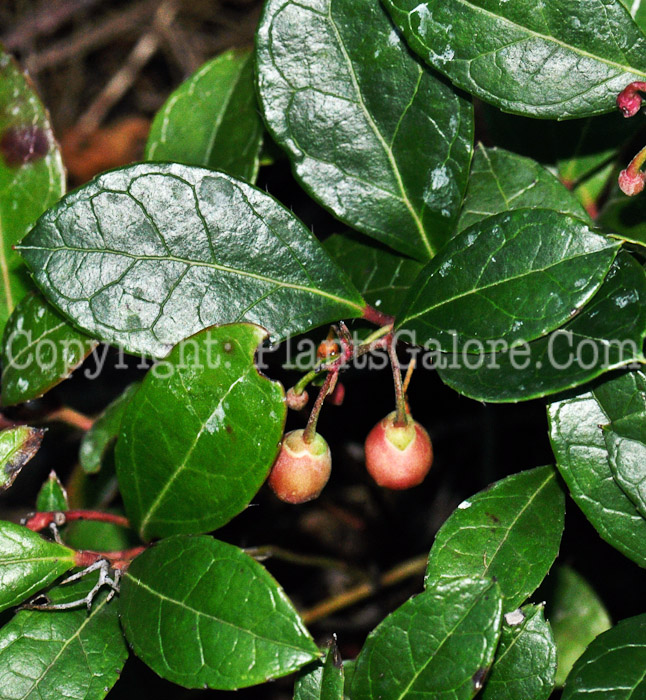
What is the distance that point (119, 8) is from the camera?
12.0ft

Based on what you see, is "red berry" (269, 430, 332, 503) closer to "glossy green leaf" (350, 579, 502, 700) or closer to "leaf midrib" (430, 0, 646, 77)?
"glossy green leaf" (350, 579, 502, 700)

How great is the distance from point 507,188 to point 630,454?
61cm

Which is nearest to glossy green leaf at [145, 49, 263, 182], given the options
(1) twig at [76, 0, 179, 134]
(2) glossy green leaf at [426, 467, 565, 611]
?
(2) glossy green leaf at [426, 467, 565, 611]

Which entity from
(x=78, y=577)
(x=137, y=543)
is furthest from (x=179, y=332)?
(x=137, y=543)

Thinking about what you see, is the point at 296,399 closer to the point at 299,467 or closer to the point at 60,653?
the point at 299,467

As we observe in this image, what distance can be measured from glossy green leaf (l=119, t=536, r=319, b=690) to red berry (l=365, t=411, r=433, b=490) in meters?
0.36

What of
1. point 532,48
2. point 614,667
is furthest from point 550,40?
point 614,667

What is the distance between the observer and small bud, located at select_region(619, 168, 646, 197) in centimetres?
143

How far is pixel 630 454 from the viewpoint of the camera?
139 centimetres

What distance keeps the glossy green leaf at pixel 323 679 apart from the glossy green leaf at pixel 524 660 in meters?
0.29

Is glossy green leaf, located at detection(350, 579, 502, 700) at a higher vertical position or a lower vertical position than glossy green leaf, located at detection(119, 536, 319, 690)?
lower

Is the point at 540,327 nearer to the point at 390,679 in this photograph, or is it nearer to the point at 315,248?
the point at 315,248

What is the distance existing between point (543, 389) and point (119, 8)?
126 inches

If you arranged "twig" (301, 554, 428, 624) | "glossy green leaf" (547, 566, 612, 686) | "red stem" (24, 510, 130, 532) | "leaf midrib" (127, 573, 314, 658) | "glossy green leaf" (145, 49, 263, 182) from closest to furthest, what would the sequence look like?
1. "leaf midrib" (127, 573, 314, 658)
2. "red stem" (24, 510, 130, 532)
3. "glossy green leaf" (145, 49, 263, 182)
4. "glossy green leaf" (547, 566, 612, 686)
5. "twig" (301, 554, 428, 624)
